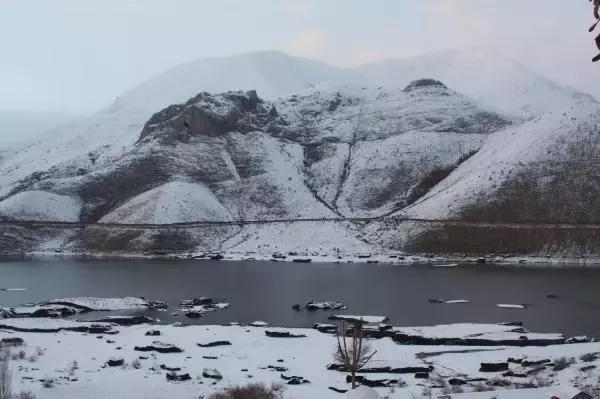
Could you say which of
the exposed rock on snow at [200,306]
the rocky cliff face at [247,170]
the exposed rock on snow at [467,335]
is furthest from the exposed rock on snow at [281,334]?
the rocky cliff face at [247,170]

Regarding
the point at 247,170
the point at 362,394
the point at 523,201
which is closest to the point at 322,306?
the point at 362,394

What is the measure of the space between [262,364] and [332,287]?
36.6 metres

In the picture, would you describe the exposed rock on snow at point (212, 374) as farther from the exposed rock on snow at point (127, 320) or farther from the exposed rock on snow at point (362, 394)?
the exposed rock on snow at point (362, 394)

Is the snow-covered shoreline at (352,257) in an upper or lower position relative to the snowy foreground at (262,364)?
upper

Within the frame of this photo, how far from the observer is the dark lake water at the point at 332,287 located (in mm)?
53719

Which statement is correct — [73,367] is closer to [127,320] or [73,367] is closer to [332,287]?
[127,320]

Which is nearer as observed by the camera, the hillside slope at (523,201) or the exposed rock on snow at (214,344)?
the exposed rock on snow at (214,344)

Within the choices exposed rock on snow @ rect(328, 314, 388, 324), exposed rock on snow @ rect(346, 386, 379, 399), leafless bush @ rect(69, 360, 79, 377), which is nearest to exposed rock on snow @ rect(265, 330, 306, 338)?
exposed rock on snow @ rect(328, 314, 388, 324)

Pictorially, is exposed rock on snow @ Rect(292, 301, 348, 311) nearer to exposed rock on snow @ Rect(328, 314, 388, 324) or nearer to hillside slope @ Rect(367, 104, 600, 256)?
exposed rock on snow @ Rect(328, 314, 388, 324)

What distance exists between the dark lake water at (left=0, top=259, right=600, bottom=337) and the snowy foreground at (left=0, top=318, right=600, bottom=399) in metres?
7.65

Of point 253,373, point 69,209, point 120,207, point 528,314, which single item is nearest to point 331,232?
point 120,207

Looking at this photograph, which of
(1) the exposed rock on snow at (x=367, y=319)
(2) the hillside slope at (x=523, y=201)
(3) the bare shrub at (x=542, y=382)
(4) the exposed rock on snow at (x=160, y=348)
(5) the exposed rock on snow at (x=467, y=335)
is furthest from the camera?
(2) the hillside slope at (x=523, y=201)

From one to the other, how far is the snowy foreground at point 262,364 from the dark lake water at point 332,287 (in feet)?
25.1

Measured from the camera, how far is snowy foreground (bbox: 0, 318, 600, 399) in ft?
94.6
